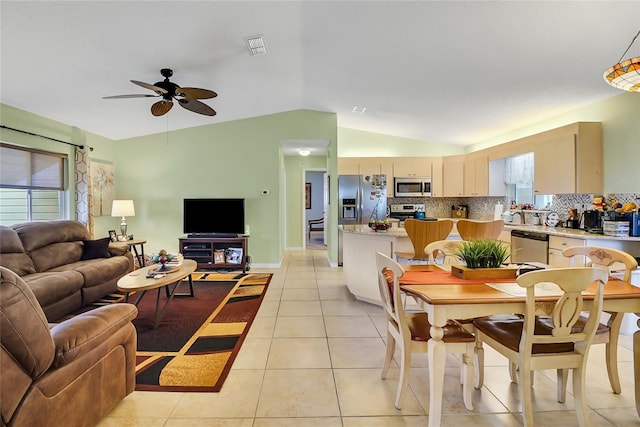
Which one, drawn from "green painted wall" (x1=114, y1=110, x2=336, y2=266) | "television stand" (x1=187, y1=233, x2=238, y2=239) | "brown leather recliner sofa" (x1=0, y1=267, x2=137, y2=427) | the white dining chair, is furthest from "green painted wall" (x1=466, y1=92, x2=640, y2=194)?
"television stand" (x1=187, y1=233, x2=238, y2=239)

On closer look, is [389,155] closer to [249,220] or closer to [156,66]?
[249,220]

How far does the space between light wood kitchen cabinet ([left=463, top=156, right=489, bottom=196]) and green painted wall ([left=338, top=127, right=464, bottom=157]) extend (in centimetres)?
96

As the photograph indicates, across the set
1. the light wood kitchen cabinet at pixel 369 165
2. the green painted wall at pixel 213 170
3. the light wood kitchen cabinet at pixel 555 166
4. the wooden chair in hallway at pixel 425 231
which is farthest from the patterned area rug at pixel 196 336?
the light wood kitchen cabinet at pixel 555 166

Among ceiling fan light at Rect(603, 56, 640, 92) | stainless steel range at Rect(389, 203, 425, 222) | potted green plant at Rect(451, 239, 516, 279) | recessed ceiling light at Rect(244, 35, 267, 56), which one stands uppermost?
recessed ceiling light at Rect(244, 35, 267, 56)

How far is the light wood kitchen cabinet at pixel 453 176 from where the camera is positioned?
6254 mm

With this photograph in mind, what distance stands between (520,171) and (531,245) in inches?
61.5

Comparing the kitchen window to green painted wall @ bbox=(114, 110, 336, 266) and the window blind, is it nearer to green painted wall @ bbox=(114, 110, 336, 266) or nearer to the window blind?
the window blind

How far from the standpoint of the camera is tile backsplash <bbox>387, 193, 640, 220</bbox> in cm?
406

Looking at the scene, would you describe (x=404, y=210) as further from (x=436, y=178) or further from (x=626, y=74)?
(x=626, y=74)

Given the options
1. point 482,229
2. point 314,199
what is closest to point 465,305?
point 482,229

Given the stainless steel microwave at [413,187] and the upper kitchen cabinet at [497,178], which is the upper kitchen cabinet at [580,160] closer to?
the upper kitchen cabinet at [497,178]

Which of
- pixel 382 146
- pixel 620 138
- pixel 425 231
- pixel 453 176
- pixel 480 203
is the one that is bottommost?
pixel 425 231

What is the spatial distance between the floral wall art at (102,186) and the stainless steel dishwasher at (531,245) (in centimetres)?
638

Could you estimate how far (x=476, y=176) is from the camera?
19.2 ft
